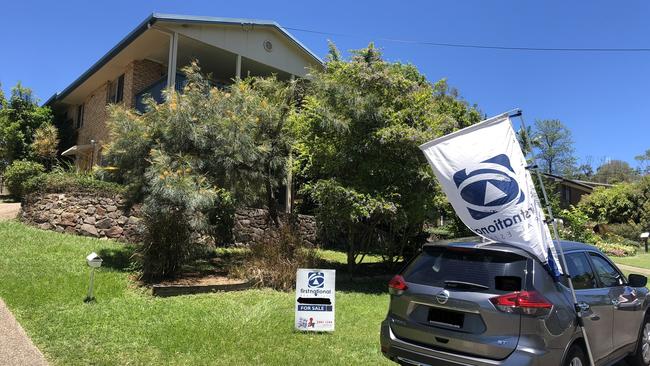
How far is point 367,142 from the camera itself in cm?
1102

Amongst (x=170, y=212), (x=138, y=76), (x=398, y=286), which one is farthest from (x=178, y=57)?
(x=398, y=286)

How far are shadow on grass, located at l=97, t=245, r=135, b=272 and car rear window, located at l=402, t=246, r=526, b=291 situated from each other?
23.6 feet

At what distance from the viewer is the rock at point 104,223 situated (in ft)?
45.3

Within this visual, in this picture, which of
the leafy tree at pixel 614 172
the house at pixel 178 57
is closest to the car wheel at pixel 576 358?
the house at pixel 178 57

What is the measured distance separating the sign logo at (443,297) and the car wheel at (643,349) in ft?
10.3

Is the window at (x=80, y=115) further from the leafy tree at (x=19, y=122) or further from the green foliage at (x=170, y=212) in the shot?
the green foliage at (x=170, y=212)

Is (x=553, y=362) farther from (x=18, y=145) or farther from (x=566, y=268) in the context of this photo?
(x=18, y=145)

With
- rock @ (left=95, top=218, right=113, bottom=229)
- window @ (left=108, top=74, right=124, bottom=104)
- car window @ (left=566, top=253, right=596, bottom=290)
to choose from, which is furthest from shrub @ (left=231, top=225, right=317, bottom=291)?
window @ (left=108, top=74, right=124, bottom=104)

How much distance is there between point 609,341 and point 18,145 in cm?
2703

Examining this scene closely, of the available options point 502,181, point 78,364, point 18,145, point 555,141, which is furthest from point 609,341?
point 555,141

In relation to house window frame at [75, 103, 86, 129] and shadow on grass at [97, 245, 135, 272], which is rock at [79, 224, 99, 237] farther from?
house window frame at [75, 103, 86, 129]

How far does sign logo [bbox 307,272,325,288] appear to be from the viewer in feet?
24.1

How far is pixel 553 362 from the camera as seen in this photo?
14.1 ft

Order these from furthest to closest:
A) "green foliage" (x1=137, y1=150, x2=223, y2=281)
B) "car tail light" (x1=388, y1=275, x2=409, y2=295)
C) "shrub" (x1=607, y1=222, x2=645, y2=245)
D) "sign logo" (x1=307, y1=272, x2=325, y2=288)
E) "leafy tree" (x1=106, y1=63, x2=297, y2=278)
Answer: "shrub" (x1=607, y1=222, x2=645, y2=245) < "leafy tree" (x1=106, y1=63, x2=297, y2=278) < "green foliage" (x1=137, y1=150, x2=223, y2=281) < "sign logo" (x1=307, y1=272, x2=325, y2=288) < "car tail light" (x1=388, y1=275, x2=409, y2=295)
